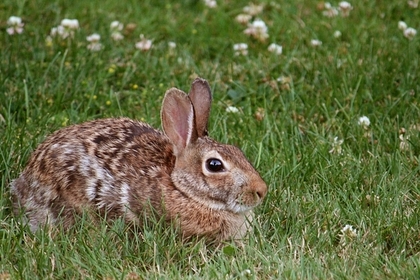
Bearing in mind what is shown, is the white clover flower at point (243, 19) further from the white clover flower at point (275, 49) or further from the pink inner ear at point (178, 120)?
the pink inner ear at point (178, 120)

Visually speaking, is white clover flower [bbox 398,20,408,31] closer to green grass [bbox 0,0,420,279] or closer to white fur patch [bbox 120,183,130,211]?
green grass [bbox 0,0,420,279]

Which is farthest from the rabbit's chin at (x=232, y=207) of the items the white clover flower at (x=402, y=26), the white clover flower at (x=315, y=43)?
the white clover flower at (x=402, y=26)

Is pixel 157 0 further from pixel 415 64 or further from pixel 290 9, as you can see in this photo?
pixel 415 64

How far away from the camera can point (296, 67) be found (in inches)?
317

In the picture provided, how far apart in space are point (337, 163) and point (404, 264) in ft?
5.05

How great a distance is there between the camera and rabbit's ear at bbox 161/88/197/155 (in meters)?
5.85

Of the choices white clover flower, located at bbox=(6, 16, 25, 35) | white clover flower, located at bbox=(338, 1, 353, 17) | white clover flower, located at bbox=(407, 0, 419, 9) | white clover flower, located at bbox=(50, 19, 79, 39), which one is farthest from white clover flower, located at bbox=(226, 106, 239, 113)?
white clover flower, located at bbox=(407, 0, 419, 9)

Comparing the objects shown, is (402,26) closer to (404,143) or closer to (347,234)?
(404,143)

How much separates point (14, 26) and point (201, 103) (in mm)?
2927

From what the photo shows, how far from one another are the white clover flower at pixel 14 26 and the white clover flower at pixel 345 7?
10.4ft

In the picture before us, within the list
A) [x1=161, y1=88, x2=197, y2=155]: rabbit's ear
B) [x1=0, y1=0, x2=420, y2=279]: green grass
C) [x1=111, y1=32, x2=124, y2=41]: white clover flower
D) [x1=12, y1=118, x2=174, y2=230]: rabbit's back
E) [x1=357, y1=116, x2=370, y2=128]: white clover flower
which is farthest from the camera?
[x1=111, y1=32, x2=124, y2=41]: white clover flower

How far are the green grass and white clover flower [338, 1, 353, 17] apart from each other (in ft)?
0.25

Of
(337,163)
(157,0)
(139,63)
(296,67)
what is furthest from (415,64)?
(157,0)

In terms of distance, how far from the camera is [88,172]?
19.0ft
